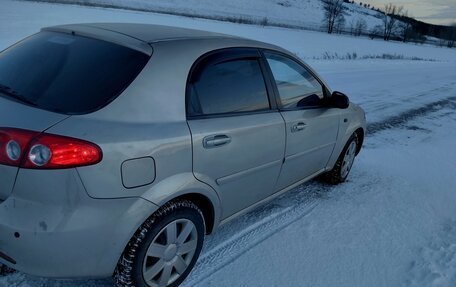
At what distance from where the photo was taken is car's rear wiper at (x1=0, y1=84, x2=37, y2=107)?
229cm

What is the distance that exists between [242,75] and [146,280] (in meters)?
1.56

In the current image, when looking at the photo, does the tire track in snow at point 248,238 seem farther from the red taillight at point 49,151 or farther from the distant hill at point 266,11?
the distant hill at point 266,11

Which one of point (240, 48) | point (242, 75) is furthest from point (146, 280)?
point (240, 48)

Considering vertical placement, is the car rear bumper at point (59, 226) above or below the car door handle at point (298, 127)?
below

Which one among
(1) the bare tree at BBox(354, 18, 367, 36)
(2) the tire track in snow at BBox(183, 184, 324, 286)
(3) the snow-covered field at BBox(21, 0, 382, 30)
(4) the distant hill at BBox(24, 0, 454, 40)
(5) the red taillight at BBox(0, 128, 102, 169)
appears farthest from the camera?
(1) the bare tree at BBox(354, 18, 367, 36)

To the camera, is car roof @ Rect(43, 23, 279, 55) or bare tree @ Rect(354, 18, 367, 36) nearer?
car roof @ Rect(43, 23, 279, 55)

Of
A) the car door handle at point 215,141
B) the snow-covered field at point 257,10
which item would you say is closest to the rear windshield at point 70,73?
the car door handle at point 215,141

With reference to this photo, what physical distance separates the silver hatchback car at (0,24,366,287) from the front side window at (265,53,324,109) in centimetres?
4

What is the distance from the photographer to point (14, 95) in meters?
2.39

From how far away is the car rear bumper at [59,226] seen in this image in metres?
2.02

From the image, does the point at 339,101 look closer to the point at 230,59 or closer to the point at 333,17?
the point at 230,59

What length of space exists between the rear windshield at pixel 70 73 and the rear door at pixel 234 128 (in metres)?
0.44

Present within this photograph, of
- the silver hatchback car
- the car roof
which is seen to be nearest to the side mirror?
the silver hatchback car

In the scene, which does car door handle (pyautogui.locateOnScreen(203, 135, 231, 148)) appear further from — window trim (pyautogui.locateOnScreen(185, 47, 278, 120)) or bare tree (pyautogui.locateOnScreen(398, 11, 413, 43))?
bare tree (pyautogui.locateOnScreen(398, 11, 413, 43))
